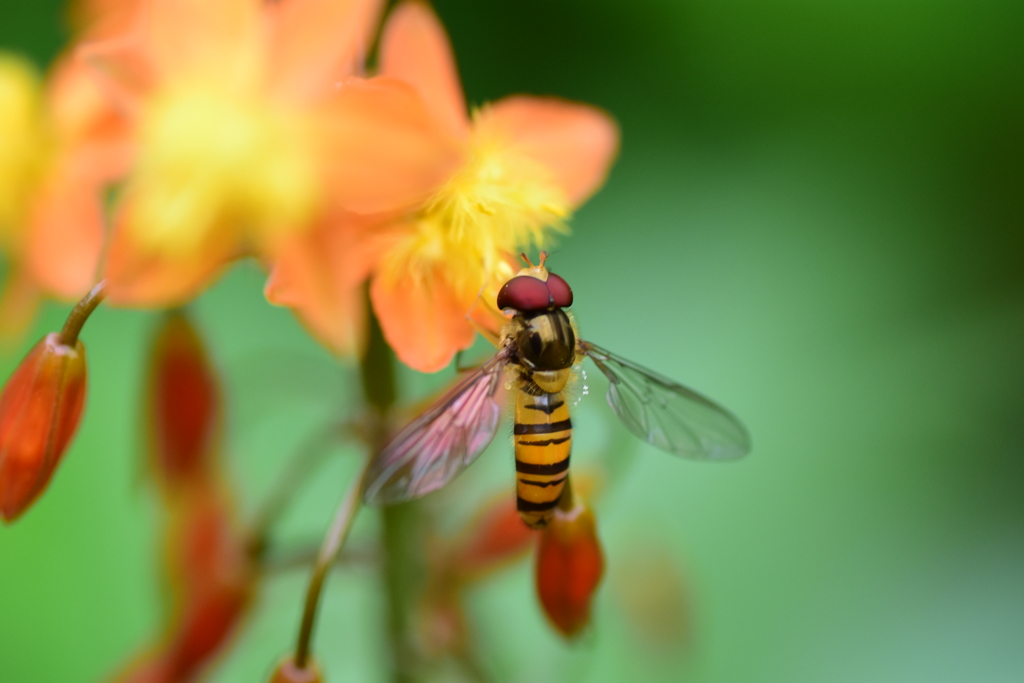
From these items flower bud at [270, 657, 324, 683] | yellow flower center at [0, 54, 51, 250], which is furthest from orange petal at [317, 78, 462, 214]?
yellow flower center at [0, 54, 51, 250]

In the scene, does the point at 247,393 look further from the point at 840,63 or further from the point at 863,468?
the point at 840,63

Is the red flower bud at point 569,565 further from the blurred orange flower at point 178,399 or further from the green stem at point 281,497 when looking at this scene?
the blurred orange flower at point 178,399

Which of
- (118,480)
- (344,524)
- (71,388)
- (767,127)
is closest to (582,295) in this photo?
(767,127)

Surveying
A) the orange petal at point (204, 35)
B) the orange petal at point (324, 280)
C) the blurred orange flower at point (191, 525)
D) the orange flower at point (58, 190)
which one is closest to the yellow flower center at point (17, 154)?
the orange flower at point (58, 190)

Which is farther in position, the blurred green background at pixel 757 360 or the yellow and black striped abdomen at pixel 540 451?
the blurred green background at pixel 757 360

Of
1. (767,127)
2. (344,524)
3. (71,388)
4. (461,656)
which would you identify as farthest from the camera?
(767,127)

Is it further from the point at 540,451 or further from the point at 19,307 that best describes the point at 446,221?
the point at 19,307
